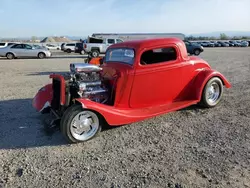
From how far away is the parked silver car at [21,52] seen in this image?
66.6 feet

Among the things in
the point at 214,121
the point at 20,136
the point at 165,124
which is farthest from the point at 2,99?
the point at 214,121

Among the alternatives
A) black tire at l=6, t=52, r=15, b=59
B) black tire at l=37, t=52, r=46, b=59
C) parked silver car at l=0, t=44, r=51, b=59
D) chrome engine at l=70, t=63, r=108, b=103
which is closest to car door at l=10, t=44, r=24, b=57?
parked silver car at l=0, t=44, r=51, b=59

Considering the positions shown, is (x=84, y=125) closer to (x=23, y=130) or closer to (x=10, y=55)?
(x=23, y=130)

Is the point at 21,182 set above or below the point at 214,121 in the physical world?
below

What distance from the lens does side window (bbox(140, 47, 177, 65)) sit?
16.6 feet

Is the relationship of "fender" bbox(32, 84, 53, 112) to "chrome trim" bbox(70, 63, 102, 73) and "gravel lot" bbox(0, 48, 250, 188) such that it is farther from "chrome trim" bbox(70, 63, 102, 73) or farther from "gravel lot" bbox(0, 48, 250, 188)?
"chrome trim" bbox(70, 63, 102, 73)

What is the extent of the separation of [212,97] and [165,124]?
1821 mm

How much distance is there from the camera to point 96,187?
2.88 meters

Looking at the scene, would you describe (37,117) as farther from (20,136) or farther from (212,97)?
(212,97)

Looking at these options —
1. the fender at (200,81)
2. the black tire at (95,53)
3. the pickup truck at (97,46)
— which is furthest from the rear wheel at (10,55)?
the fender at (200,81)

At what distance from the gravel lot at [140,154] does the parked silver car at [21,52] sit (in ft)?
55.8

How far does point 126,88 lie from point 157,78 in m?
0.75

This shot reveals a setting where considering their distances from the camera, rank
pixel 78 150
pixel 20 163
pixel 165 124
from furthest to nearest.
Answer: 1. pixel 165 124
2. pixel 78 150
3. pixel 20 163

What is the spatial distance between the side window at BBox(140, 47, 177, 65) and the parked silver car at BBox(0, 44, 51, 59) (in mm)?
18362
